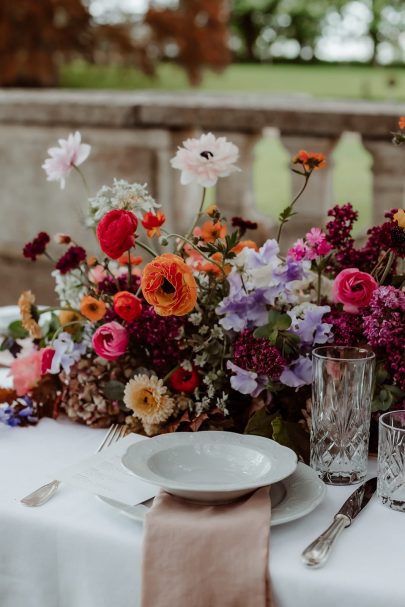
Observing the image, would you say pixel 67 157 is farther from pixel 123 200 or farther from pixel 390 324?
pixel 390 324

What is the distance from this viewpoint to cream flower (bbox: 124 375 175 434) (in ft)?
4.12

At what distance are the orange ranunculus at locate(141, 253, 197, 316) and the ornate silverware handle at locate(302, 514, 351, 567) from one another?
1.09 ft

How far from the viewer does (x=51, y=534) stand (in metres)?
1.02

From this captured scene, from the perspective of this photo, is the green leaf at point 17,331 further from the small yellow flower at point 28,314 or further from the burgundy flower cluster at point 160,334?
the burgundy flower cluster at point 160,334

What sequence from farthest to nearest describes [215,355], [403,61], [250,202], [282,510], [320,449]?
[403,61], [250,202], [215,355], [320,449], [282,510]

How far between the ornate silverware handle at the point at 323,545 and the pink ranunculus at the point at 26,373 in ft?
1.97

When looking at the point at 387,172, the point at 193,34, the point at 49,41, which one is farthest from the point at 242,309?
the point at 193,34

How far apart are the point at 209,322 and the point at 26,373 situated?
1.08ft

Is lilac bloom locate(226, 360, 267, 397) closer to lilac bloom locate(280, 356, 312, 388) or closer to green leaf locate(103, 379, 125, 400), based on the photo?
lilac bloom locate(280, 356, 312, 388)

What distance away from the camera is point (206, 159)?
1343 millimetres

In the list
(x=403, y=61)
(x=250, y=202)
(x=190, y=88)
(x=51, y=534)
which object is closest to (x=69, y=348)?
(x=51, y=534)

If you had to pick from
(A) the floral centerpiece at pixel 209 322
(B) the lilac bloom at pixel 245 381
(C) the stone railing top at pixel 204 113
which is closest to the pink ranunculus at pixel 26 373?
(A) the floral centerpiece at pixel 209 322

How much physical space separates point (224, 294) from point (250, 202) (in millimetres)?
2217

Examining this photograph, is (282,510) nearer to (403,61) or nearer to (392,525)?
(392,525)
